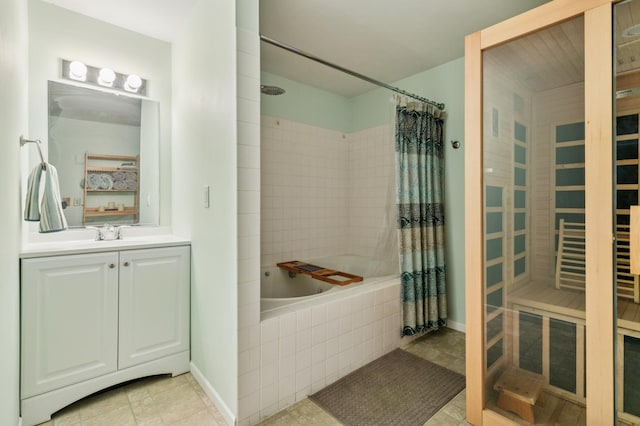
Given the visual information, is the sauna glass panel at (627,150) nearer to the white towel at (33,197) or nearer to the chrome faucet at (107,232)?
the white towel at (33,197)

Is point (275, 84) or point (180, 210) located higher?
point (275, 84)

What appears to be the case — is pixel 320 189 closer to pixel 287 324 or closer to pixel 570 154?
pixel 287 324

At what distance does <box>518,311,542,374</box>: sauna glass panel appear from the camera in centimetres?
142

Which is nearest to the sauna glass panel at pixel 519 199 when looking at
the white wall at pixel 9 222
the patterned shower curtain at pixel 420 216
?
the patterned shower curtain at pixel 420 216

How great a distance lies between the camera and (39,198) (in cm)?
169

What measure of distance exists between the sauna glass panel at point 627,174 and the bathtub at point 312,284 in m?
1.53

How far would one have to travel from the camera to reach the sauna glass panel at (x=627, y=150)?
1146 millimetres

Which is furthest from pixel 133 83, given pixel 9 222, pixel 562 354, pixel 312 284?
pixel 562 354

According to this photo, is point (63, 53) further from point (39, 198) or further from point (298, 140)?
point (298, 140)

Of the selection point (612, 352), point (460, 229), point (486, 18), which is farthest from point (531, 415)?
point (486, 18)

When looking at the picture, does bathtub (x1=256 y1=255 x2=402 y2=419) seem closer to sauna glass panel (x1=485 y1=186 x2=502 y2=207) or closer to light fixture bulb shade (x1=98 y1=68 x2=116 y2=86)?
sauna glass panel (x1=485 y1=186 x2=502 y2=207)

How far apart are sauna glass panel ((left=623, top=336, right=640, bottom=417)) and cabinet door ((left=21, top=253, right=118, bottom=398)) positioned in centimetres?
259

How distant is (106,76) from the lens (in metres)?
2.26

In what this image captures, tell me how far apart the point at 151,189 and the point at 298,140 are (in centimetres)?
151
